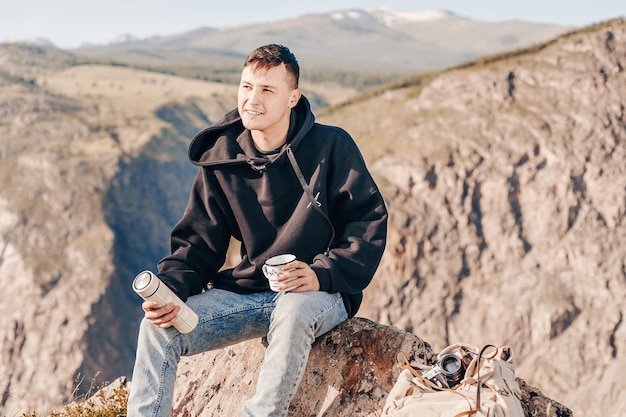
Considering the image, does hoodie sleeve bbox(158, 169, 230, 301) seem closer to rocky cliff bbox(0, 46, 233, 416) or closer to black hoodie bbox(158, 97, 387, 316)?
black hoodie bbox(158, 97, 387, 316)

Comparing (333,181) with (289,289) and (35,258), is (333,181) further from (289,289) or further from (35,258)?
(35,258)

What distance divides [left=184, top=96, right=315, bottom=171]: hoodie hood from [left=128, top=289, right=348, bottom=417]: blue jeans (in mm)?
1277

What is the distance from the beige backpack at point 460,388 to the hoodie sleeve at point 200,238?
6.98 ft

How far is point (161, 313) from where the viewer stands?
16.5ft

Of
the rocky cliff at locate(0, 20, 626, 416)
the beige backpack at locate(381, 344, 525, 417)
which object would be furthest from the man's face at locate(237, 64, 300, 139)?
the rocky cliff at locate(0, 20, 626, 416)

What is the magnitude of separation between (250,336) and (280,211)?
1.25 metres

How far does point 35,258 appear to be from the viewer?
9469 cm

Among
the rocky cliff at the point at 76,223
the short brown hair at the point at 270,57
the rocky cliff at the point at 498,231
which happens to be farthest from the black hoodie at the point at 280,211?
the rocky cliff at the point at 76,223

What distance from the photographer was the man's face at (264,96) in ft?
17.7

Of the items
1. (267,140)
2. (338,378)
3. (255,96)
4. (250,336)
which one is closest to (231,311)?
(250,336)

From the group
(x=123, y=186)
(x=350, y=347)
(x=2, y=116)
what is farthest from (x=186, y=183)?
(x=350, y=347)

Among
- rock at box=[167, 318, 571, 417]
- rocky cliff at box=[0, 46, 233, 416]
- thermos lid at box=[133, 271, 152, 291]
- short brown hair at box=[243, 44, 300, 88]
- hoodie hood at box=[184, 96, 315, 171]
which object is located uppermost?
short brown hair at box=[243, 44, 300, 88]

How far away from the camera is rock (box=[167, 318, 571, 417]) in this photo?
5.74 m

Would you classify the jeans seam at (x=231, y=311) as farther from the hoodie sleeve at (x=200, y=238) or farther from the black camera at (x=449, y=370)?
the black camera at (x=449, y=370)
